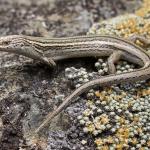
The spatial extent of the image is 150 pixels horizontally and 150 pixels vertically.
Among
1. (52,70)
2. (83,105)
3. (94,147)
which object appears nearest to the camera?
(94,147)

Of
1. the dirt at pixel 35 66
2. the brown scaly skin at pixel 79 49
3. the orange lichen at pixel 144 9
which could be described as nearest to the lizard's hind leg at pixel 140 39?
the brown scaly skin at pixel 79 49

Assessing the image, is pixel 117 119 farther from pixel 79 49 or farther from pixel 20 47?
pixel 20 47

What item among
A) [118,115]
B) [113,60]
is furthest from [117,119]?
[113,60]

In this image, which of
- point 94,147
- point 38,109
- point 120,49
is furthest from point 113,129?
point 120,49

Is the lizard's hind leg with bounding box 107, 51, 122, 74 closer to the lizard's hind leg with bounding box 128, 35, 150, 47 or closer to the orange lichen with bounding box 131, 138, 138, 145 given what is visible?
the lizard's hind leg with bounding box 128, 35, 150, 47

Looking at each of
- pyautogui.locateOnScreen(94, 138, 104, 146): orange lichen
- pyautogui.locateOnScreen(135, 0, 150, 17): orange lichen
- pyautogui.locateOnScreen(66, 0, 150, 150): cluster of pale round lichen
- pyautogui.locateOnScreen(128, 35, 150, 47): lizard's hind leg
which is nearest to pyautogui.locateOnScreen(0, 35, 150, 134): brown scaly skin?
pyautogui.locateOnScreen(66, 0, 150, 150): cluster of pale round lichen

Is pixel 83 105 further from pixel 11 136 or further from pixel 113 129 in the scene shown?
pixel 11 136
